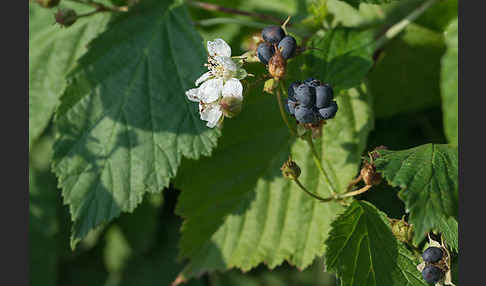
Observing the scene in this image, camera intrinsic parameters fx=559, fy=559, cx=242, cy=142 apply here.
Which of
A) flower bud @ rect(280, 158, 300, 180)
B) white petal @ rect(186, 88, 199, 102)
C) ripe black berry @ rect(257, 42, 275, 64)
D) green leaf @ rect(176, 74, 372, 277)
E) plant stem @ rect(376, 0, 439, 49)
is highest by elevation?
ripe black berry @ rect(257, 42, 275, 64)

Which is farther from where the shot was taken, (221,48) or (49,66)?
(49,66)

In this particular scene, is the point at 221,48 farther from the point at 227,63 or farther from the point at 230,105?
the point at 230,105

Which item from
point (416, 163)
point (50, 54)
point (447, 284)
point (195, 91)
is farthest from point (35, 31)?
point (447, 284)

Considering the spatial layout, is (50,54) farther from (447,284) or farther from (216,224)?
(447,284)

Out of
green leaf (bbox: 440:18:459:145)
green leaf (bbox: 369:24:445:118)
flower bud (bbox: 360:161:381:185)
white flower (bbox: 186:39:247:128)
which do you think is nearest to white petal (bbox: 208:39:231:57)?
white flower (bbox: 186:39:247:128)

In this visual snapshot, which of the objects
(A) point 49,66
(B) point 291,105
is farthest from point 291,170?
(A) point 49,66

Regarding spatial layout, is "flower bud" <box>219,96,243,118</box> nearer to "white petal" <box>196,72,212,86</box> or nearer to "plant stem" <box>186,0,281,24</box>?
"white petal" <box>196,72,212,86</box>

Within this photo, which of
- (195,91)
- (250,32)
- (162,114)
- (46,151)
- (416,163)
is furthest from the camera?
(46,151)
